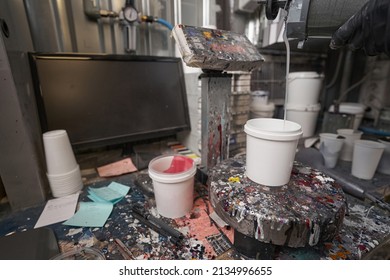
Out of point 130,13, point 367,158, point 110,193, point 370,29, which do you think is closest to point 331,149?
point 367,158

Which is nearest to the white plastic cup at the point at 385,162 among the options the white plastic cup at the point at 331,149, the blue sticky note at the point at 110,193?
the white plastic cup at the point at 331,149

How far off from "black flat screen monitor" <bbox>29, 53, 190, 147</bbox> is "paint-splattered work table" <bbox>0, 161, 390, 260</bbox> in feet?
1.77

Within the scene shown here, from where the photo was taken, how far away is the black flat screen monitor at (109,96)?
1.19 meters

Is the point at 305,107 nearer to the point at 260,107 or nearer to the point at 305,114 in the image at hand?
the point at 305,114

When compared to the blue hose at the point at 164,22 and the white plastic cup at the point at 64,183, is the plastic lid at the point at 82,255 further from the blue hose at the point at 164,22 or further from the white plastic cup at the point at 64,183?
the blue hose at the point at 164,22

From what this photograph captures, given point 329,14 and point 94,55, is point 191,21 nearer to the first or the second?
point 94,55

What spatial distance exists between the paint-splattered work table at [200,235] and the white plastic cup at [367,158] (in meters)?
0.41

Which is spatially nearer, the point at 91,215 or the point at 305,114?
the point at 91,215

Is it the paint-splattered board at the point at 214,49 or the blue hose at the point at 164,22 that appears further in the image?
the blue hose at the point at 164,22

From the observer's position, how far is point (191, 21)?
1341 millimetres

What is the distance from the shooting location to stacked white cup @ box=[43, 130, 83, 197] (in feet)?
3.43

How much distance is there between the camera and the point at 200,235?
32.8 inches

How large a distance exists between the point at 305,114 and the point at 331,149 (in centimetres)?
77
